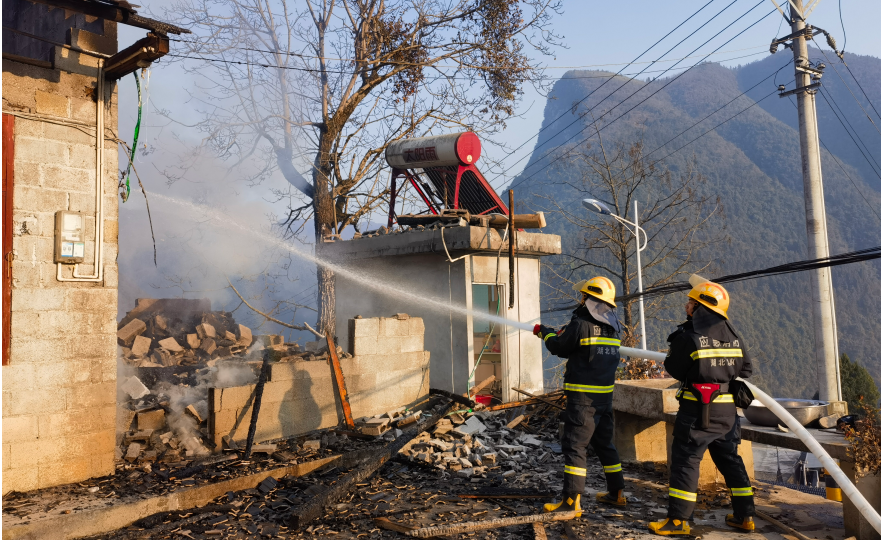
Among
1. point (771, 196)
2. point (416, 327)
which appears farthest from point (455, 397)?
point (771, 196)

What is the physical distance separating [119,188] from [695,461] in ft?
22.8

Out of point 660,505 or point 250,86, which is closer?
point 660,505

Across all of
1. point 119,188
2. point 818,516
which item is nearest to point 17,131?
point 119,188

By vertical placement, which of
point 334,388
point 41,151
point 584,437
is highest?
point 41,151

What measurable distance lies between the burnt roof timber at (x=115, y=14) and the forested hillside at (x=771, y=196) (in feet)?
122

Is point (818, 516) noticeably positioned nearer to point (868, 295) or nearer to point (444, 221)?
point (444, 221)

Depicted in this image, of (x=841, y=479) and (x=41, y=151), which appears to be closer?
(x=841, y=479)

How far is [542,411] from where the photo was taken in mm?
10172

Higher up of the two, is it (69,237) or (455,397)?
(69,237)

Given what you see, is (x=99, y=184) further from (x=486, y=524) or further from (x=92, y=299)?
(x=486, y=524)

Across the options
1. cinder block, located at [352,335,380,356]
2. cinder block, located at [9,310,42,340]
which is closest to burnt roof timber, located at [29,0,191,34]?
cinder block, located at [9,310,42,340]

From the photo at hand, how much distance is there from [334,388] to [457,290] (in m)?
2.83

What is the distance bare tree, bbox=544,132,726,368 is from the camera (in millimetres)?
24219

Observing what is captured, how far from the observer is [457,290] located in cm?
1083
